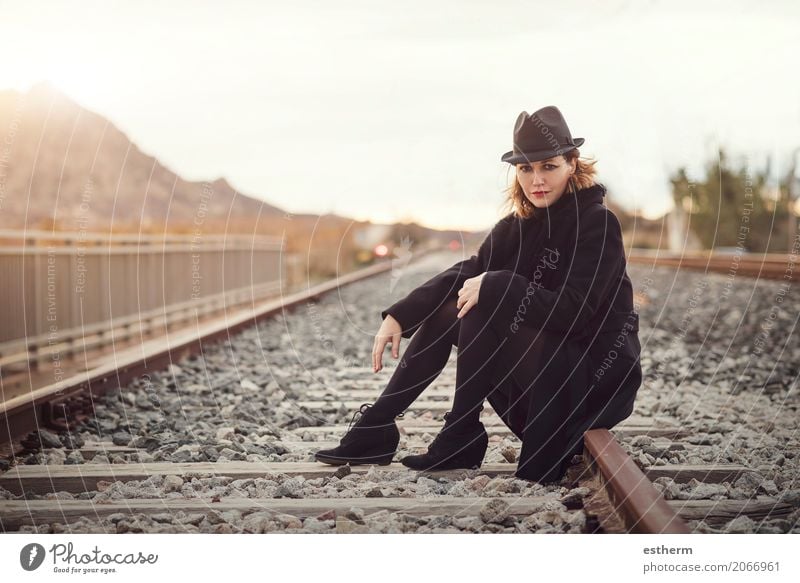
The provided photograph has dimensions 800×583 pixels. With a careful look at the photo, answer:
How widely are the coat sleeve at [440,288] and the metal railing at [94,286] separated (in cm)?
336

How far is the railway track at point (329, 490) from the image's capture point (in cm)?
234

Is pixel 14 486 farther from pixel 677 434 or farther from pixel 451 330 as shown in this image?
pixel 677 434

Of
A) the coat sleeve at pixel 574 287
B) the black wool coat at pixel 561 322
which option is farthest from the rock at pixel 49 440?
the coat sleeve at pixel 574 287

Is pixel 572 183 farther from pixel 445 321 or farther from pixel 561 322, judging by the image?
pixel 445 321

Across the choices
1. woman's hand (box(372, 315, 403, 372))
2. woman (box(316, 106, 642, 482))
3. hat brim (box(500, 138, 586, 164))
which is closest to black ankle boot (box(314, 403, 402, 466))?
woman (box(316, 106, 642, 482))

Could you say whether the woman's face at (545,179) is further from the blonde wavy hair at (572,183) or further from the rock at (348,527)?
the rock at (348,527)

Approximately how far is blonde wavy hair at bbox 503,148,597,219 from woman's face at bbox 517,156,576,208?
2 cm

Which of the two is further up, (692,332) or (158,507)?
(158,507)

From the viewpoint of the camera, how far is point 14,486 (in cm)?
278

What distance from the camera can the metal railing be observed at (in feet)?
17.9

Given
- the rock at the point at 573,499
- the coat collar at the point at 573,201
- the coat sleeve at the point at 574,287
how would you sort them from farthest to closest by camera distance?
the coat collar at the point at 573,201 < the coat sleeve at the point at 574,287 < the rock at the point at 573,499
